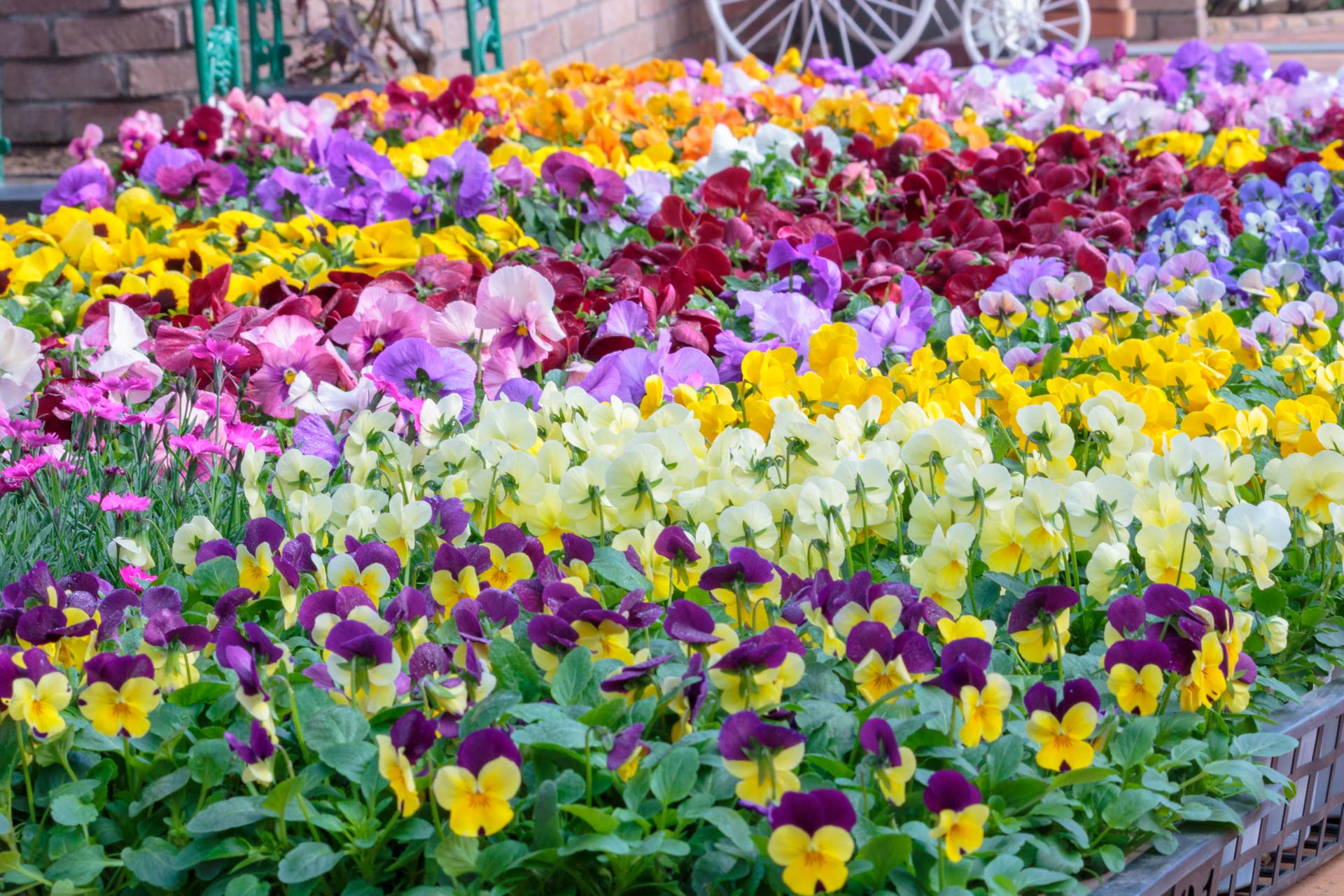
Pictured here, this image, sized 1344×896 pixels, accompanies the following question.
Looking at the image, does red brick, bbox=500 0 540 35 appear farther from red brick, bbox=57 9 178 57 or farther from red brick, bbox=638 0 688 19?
red brick, bbox=57 9 178 57

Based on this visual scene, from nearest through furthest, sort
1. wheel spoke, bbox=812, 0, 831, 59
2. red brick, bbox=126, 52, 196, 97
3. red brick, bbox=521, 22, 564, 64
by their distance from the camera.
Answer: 1. red brick, bbox=126, 52, 196, 97
2. red brick, bbox=521, 22, 564, 64
3. wheel spoke, bbox=812, 0, 831, 59

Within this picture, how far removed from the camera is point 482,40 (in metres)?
6.09

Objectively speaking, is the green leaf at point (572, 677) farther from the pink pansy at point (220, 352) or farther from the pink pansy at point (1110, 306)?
the pink pansy at point (1110, 306)

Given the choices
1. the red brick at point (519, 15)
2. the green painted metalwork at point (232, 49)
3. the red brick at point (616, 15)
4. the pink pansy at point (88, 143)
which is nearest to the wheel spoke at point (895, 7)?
the red brick at point (616, 15)

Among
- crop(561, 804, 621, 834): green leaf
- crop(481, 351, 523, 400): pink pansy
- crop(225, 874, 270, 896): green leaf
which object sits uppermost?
crop(481, 351, 523, 400): pink pansy

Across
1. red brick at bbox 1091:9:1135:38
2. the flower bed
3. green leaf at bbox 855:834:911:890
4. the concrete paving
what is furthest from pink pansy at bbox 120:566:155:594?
red brick at bbox 1091:9:1135:38

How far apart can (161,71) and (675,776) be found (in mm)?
4715

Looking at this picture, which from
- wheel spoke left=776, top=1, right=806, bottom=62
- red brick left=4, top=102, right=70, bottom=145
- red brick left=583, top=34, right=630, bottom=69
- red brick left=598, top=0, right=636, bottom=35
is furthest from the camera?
wheel spoke left=776, top=1, right=806, bottom=62

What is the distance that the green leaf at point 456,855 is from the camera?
39.4 inches

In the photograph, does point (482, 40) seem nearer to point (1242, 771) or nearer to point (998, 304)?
point (998, 304)

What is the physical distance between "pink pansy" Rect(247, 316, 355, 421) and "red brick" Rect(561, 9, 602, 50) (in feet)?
18.6

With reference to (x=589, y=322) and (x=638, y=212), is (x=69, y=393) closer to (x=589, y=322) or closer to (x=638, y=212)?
(x=589, y=322)

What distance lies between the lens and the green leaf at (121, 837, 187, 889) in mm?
1028

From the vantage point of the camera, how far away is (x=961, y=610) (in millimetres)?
1392
